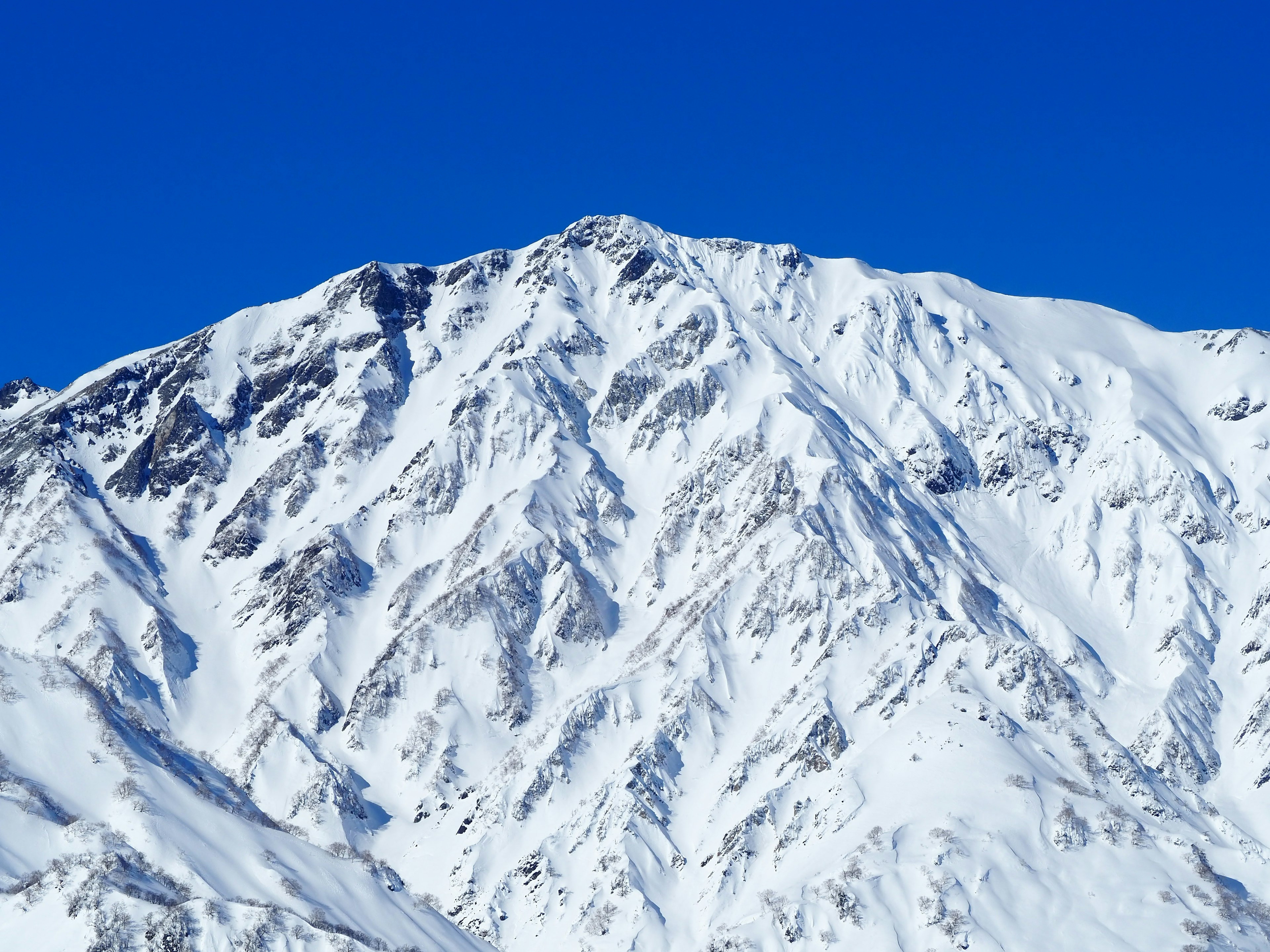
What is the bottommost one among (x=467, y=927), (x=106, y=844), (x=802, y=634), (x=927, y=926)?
(x=106, y=844)

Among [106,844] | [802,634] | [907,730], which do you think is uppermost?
[802,634]

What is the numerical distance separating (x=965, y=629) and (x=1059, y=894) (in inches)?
1939

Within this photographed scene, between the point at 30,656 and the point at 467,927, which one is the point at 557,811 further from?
the point at 30,656

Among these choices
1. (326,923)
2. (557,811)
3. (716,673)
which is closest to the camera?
(326,923)

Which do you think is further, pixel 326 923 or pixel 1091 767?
pixel 1091 767

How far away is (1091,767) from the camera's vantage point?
16350 cm

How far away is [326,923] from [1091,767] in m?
89.6

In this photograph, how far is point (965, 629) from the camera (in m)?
186

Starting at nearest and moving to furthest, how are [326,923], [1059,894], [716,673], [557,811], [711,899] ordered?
[326,923]
[1059,894]
[711,899]
[557,811]
[716,673]

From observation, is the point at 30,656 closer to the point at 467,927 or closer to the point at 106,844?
the point at 106,844

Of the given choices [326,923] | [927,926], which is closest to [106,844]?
[326,923]

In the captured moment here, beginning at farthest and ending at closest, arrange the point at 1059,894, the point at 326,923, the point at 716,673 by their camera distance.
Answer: the point at 716,673 < the point at 1059,894 < the point at 326,923

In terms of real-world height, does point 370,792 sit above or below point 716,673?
below

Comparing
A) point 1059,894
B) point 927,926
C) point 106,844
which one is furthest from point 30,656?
point 1059,894
